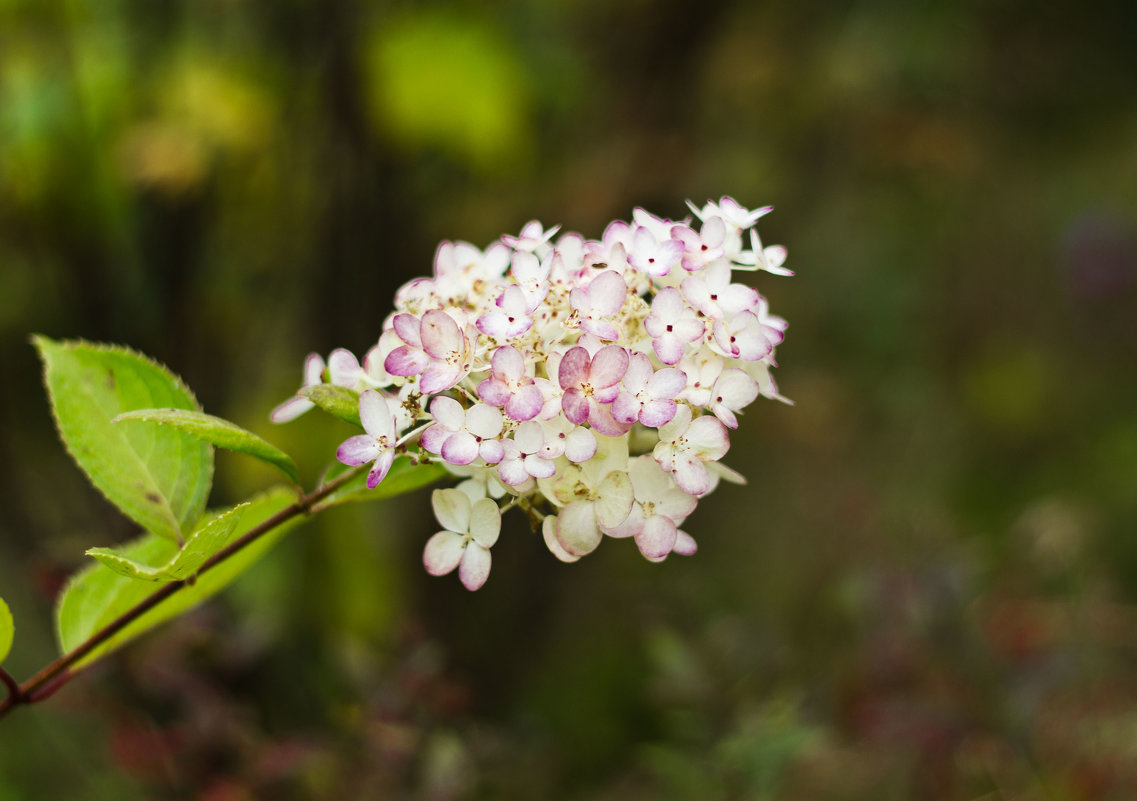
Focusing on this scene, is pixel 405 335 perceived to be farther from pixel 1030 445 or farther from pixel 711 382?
pixel 1030 445

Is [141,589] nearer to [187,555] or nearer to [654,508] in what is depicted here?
[187,555]

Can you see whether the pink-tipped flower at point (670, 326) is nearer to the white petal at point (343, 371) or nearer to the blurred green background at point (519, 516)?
the white petal at point (343, 371)

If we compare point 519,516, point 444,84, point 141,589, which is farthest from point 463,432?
point 519,516

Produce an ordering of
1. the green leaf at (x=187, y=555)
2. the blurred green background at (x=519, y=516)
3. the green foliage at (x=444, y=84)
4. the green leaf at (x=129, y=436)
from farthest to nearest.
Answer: the green foliage at (x=444, y=84) → the blurred green background at (x=519, y=516) → the green leaf at (x=129, y=436) → the green leaf at (x=187, y=555)

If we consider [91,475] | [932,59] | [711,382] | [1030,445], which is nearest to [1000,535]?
[1030,445]

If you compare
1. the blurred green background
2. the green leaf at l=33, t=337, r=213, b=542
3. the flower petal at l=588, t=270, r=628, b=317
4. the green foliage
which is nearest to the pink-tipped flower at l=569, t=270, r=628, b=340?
the flower petal at l=588, t=270, r=628, b=317

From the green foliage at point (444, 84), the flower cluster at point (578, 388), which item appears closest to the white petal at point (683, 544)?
the flower cluster at point (578, 388)
